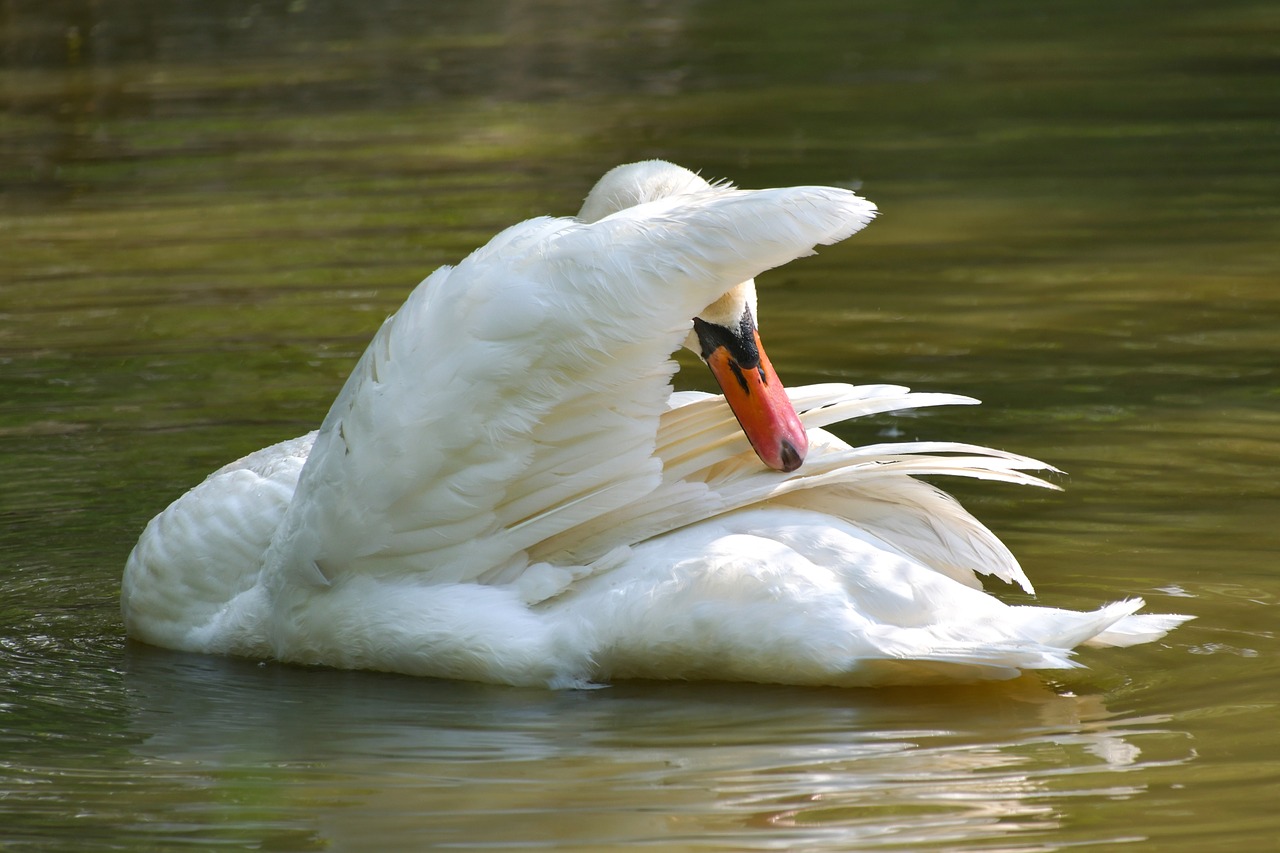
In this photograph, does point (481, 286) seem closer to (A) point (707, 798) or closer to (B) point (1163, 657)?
(A) point (707, 798)

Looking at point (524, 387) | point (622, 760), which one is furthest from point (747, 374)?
point (622, 760)

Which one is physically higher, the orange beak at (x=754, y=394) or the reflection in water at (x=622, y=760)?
the orange beak at (x=754, y=394)

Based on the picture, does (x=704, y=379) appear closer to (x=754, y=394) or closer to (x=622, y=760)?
(x=754, y=394)

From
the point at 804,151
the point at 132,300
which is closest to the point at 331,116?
the point at 804,151

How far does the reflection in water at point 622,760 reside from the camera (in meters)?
4.20

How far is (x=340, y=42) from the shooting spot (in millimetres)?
21594

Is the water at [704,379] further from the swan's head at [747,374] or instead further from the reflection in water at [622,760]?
the swan's head at [747,374]

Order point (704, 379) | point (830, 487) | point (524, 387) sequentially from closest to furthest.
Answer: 1. point (524, 387)
2. point (830, 487)
3. point (704, 379)

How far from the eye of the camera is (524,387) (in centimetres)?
500

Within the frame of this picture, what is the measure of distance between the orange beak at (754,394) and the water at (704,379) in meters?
0.63

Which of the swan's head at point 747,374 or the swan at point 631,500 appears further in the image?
the swan's head at point 747,374

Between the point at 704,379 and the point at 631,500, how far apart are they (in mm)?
3460

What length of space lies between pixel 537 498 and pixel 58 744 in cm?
131

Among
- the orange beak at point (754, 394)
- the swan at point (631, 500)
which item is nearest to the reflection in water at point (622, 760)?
the swan at point (631, 500)
